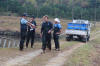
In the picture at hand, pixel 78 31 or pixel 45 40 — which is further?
pixel 78 31

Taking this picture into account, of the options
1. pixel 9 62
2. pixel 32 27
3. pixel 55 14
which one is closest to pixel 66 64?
pixel 9 62

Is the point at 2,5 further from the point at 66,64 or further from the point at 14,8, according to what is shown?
the point at 66,64

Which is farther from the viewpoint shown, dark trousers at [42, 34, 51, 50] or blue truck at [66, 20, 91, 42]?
blue truck at [66, 20, 91, 42]

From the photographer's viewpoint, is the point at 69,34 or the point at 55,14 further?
the point at 55,14

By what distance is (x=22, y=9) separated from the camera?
72438mm

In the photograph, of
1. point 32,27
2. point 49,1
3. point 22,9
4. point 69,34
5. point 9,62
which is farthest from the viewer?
point 49,1

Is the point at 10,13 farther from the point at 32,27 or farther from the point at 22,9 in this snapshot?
the point at 32,27

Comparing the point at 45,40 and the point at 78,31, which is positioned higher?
the point at 45,40

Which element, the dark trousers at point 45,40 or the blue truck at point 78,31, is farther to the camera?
the blue truck at point 78,31

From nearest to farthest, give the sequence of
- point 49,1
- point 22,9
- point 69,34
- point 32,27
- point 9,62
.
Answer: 1. point 9,62
2. point 32,27
3. point 69,34
4. point 22,9
5. point 49,1

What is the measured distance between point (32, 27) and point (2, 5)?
61.7 meters

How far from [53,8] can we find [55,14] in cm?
338

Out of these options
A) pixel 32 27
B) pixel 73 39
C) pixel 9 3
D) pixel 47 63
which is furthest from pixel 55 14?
pixel 47 63

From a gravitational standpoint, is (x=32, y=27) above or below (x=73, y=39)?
above
